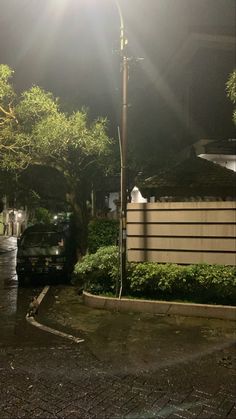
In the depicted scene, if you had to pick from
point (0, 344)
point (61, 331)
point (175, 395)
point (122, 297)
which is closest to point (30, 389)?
point (175, 395)

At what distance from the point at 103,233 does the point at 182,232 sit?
3.08 m

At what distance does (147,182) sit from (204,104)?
22.2 feet

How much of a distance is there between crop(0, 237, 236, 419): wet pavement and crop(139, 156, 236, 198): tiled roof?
449 cm

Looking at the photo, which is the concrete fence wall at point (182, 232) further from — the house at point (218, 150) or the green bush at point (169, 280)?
the house at point (218, 150)

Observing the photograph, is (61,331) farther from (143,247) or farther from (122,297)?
(143,247)

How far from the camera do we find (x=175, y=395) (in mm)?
4969

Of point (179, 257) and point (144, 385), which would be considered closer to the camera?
point (144, 385)

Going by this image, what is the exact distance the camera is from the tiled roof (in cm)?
1215

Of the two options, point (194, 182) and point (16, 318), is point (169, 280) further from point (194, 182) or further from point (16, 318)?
point (194, 182)

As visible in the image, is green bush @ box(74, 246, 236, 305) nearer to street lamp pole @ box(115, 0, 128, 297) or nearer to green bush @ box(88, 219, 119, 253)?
street lamp pole @ box(115, 0, 128, 297)

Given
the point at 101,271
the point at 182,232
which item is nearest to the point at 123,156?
the point at 182,232

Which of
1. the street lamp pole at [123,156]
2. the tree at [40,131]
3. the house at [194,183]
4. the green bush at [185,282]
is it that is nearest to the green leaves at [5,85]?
the tree at [40,131]

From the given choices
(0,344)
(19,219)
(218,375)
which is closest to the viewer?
(218,375)

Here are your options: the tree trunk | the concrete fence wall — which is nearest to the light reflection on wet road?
the tree trunk
